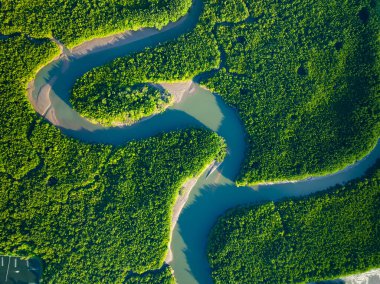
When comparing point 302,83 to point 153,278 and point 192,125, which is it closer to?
point 192,125

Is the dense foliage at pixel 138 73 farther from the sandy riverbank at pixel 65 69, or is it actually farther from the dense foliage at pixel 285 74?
the sandy riverbank at pixel 65 69

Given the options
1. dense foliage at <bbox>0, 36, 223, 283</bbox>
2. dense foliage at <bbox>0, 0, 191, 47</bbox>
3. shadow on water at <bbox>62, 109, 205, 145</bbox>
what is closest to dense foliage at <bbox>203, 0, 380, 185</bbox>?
shadow on water at <bbox>62, 109, 205, 145</bbox>

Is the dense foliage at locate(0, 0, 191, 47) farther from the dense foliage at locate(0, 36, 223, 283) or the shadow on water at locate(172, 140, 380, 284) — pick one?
the shadow on water at locate(172, 140, 380, 284)

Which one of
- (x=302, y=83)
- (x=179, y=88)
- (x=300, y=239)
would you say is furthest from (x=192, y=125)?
(x=300, y=239)

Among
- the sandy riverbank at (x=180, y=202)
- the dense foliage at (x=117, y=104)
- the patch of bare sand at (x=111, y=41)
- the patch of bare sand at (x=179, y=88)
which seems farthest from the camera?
the patch of bare sand at (x=111, y=41)

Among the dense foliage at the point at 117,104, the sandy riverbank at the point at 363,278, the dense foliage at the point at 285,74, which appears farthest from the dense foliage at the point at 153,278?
the sandy riverbank at the point at 363,278

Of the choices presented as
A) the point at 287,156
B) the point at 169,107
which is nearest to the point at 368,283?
the point at 287,156
